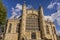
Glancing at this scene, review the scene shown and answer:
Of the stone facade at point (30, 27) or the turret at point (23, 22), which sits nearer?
the turret at point (23, 22)

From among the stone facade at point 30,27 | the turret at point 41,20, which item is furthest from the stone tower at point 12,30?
the turret at point 41,20

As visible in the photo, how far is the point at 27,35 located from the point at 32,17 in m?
6.85

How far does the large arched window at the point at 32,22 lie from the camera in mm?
42347

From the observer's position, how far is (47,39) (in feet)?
122

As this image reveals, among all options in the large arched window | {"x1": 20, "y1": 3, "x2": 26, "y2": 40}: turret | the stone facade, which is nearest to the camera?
{"x1": 20, "y1": 3, "x2": 26, "y2": 40}: turret

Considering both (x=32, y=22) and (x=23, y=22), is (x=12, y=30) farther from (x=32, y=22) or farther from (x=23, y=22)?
(x=32, y=22)

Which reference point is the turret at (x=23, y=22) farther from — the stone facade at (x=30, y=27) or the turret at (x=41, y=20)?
the turret at (x=41, y=20)

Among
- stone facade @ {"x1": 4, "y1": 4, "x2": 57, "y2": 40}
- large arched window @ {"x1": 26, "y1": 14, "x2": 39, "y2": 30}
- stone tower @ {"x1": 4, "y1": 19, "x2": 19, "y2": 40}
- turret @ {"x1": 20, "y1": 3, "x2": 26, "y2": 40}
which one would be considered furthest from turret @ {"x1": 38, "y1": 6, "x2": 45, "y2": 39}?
stone tower @ {"x1": 4, "y1": 19, "x2": 19, "y2": 40}

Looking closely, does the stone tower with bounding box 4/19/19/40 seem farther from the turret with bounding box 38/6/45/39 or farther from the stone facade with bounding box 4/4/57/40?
the turret with bounding box 38/6/45/39

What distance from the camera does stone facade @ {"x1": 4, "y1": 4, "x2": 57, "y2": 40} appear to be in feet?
131

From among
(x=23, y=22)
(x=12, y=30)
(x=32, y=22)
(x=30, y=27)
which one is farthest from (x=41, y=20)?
(x=12, y=30)

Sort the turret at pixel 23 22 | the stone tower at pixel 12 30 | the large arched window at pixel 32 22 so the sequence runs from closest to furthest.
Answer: the turret at pixel 23 22 → the stone tower at pixel 12 30 → the large arched window at pixel 32 22

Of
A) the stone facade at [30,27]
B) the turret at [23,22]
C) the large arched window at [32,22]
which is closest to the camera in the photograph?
the turret at [23,22]

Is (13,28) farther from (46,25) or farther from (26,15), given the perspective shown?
(46,25)
